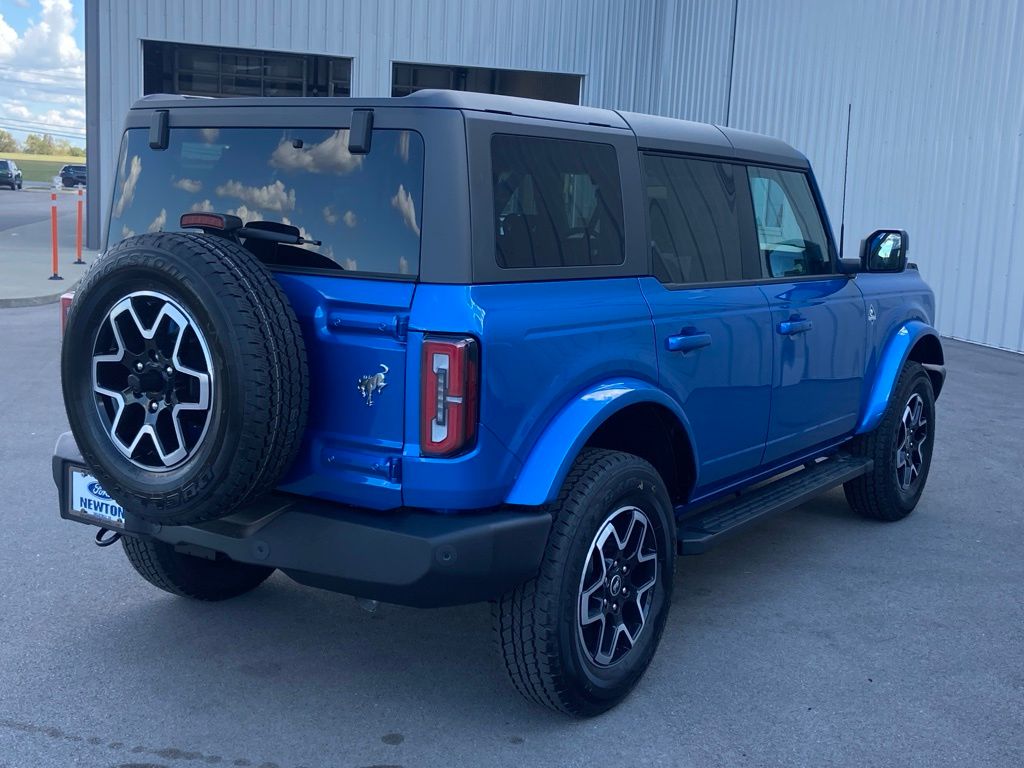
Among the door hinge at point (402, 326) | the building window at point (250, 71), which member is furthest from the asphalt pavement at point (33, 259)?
the door hinge at point (402, 326)

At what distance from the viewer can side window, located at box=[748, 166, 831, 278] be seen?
16.3ft

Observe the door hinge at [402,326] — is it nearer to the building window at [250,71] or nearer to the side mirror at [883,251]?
the side mirror at [883,251]

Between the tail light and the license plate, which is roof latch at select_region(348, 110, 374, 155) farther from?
the license plate

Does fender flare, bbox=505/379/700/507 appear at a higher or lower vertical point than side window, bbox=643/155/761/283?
lower

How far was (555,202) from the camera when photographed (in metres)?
3.76

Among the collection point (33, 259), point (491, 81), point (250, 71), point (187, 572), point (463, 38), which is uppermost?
point (463, 38)

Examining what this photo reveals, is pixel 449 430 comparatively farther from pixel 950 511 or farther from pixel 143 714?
pixel 950 511

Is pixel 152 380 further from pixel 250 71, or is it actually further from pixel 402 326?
pixel 250 71

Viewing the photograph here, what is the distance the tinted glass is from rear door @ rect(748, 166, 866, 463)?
226mm

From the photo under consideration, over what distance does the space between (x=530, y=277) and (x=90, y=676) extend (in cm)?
206

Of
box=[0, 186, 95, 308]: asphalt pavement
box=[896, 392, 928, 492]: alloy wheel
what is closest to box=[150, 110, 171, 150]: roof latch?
box=[896, 392, 928, 492]: alloy wheel

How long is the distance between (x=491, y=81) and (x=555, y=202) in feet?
61.1

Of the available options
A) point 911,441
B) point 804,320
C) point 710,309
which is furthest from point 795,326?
point 911,441

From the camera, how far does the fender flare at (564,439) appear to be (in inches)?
135
